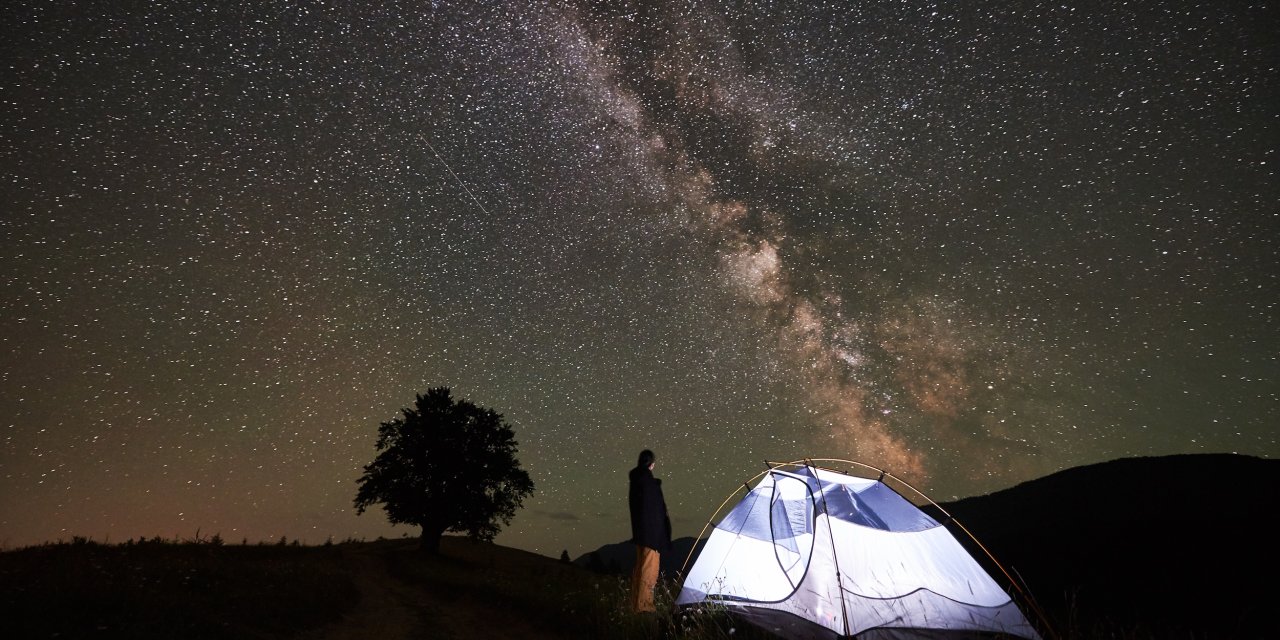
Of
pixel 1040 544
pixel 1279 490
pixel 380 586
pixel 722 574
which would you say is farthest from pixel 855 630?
pixel 1279 490

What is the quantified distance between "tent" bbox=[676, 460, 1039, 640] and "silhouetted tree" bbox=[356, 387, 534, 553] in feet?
55.2

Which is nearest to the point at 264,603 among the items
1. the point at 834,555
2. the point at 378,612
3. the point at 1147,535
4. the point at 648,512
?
the point at 378,612

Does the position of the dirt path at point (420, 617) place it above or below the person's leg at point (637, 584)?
below

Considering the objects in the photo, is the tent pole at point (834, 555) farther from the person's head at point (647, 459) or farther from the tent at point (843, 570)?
the person's head at point (647, 459)

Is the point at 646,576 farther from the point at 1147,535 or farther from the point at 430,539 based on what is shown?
the point at 1147,535

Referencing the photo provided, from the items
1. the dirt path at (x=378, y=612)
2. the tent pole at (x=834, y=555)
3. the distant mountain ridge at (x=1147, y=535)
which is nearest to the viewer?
the tent pole at (x=834, y=555)

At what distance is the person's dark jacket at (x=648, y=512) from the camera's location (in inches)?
365

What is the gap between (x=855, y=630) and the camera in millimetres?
7523

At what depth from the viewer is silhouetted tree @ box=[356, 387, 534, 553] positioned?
23.8 metres

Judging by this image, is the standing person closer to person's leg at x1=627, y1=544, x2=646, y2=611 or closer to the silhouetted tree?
person's leg at x1=627, y1=544, x2=646, y2=611

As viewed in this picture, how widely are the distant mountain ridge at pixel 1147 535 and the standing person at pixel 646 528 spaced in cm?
1268

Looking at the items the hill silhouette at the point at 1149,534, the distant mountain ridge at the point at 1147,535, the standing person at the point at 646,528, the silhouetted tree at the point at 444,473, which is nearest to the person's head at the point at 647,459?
the standing person at the point at 646,528

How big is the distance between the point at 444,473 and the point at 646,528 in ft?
56.7

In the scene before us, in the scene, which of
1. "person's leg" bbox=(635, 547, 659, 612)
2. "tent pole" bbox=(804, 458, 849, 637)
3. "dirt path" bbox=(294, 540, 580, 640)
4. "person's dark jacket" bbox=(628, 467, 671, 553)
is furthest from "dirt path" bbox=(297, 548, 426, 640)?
"tent pole" bbox=(804, 458, 849, 637)
